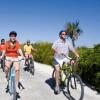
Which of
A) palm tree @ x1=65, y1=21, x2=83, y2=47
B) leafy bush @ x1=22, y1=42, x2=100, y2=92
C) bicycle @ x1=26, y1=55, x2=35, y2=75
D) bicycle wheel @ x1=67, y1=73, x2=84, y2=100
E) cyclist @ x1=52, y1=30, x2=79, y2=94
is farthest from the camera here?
palm tree @ x1=65, y1=21, x2=83, y2=47

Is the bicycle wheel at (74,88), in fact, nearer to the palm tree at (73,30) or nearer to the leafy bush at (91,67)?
the leafy bush at (91,67)

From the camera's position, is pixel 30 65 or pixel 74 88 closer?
pixel 74 88

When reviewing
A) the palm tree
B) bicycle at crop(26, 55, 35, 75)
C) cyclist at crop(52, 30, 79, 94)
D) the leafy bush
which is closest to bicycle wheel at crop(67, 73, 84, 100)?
cyclist at crop(52, 30, 79, 94)

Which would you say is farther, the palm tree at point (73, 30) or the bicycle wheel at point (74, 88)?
the palm tree at point (73, 30)

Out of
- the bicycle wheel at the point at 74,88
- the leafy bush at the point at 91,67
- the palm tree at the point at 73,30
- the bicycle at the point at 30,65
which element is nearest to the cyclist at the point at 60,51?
the bicycle wheel at the point at 74,88

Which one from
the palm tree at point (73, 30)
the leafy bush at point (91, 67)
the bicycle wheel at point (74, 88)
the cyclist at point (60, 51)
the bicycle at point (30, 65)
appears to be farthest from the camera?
the palm tree at point (73, 30)

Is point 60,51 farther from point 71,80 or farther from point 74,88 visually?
point 74,88

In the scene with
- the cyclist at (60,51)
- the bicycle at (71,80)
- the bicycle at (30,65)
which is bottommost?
the bicycle at (30,65)

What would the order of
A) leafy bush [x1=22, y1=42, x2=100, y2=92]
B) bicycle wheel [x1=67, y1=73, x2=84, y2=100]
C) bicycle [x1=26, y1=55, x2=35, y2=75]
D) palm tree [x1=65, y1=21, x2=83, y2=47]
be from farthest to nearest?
1. palm tree [x1=65, y1=21, x2=83, y2=47]
2. bicycle [x1=26, y1=55, x2=35, y2=75]
3. leafy bush [x1=22, y1=42, x2=100, y2=92]
4. bicycle wheel [x1=67, y1=73, x2=84, y2=100]

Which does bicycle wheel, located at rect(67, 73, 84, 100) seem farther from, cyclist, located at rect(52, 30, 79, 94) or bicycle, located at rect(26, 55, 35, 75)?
bicycle, located at rect(26, 55, 35, 75)

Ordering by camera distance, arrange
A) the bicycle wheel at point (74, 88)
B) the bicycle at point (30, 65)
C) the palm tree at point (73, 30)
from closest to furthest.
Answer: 1. the bicycle wheel at point (74, 88)
2. the bicycle at point (30, 65)
3. the palm tree at point (73, 30)

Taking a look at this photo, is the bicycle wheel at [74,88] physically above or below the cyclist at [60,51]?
below

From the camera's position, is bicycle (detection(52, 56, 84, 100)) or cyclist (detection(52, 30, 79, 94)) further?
cyclist (detection(52, 30, 79, 94))

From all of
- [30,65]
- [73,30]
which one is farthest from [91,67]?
[73,30]
